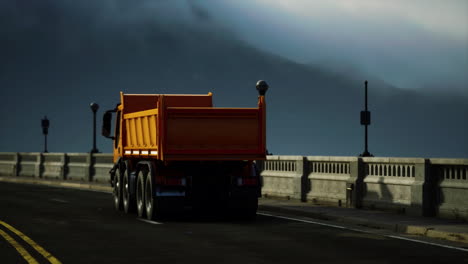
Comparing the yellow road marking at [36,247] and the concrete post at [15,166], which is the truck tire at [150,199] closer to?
the yellow road marking at [36,247]

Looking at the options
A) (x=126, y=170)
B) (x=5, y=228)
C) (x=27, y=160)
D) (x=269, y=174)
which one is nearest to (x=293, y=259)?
(x=5, y=228)

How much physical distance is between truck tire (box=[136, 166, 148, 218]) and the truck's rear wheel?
0.84 meters

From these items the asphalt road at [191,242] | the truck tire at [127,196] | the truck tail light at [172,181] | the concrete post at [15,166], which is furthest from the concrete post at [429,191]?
the concrete post at [15,166]

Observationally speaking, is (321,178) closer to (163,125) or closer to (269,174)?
(269,174)

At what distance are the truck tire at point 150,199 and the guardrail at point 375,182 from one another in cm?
573

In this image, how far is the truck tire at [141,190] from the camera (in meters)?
21.7

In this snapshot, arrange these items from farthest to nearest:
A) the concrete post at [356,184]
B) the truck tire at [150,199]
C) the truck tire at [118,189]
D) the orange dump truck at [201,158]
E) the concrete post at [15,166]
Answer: the concrete post at [15,166] < the truck tire at [118,189] < the concrete post at [356,184] < the truck tire at [150,199] < the orange dump truck at [201,158]

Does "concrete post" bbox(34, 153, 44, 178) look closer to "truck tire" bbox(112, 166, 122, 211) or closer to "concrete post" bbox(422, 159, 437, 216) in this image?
"truck tire" bbox(112, 166, 122, 211)

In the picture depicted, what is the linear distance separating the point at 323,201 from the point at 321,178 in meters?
0.69

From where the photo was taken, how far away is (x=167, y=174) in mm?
20906

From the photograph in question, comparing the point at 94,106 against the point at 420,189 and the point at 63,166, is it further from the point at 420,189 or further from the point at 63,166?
the point at 420,189

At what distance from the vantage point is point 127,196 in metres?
23.8

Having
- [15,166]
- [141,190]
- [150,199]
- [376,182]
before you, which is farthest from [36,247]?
[15,166]

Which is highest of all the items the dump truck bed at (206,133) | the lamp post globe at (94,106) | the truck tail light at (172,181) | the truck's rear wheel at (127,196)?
the lamp post globe at (94,106)
